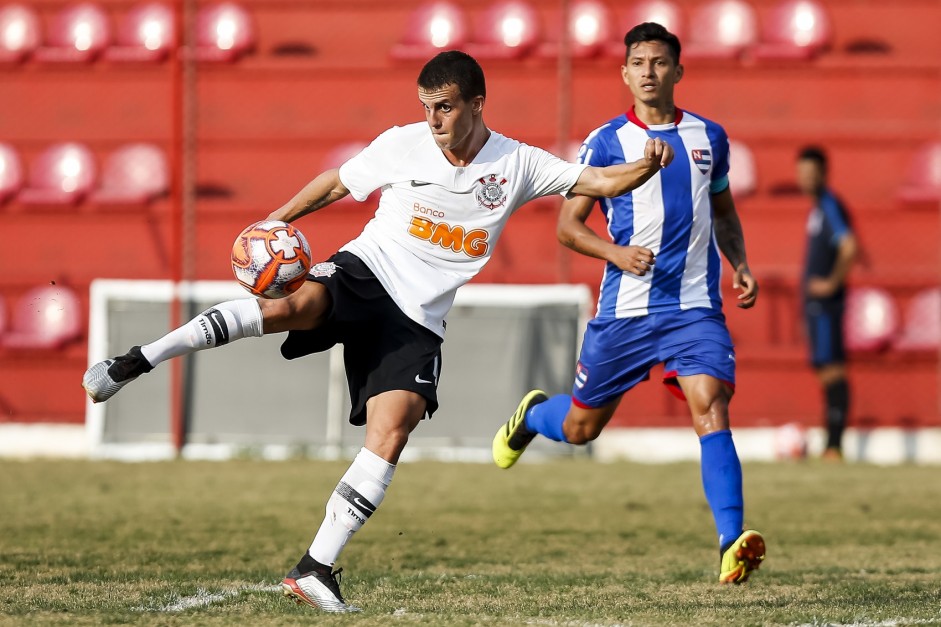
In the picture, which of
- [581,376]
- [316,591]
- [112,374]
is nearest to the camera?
[316,591]

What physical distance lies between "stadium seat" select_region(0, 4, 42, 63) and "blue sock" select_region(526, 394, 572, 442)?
7664mm

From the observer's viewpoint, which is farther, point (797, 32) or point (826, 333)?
point (797, 32)

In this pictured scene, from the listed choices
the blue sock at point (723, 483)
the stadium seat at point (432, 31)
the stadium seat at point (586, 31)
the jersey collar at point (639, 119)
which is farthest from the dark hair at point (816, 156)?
the blue sock at point (723, 483)

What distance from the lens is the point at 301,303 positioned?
18.2ft

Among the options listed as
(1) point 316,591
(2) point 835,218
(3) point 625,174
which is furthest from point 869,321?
(1) point 316,591

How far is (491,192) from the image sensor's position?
18.9 ft

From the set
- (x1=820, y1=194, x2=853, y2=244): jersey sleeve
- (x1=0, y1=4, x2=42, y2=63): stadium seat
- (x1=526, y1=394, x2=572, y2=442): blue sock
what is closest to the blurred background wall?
(x1=0, y1=4, x2=42, y2=63): stadium seat

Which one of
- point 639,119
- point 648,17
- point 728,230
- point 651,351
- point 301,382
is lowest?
point 301,382

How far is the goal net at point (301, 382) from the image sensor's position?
11891mm

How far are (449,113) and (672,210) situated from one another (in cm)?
151

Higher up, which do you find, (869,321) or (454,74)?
(454,74)

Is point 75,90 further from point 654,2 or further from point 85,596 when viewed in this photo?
point 85,596

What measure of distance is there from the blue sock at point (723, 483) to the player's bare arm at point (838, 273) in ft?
19.5

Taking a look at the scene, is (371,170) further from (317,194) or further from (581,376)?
(581,376)
